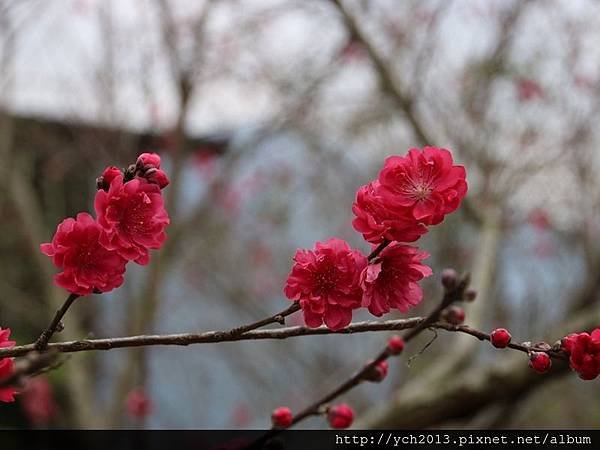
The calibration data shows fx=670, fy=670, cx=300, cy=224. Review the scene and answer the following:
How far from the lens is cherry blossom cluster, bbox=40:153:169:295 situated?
2.59 feet

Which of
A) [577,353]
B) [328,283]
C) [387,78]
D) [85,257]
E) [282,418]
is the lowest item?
[577,353]

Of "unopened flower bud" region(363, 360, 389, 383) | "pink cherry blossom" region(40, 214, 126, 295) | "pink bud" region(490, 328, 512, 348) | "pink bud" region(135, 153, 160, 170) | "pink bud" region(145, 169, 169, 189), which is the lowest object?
"pink bud" region(490, 328, 512, 348)

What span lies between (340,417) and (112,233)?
49cm

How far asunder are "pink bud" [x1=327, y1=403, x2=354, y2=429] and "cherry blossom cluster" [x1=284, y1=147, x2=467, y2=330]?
30cm

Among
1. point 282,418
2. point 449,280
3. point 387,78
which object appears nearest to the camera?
point 449,280

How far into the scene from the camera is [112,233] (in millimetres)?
790

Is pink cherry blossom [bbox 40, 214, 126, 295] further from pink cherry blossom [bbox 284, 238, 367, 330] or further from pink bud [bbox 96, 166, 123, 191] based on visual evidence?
pink cherry blossom [bbox 284, 238, 367, 330]

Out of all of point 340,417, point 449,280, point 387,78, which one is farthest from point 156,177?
point 387,78

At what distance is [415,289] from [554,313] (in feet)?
14.9

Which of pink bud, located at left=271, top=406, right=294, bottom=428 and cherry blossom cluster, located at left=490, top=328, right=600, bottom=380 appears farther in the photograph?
pink bud, located at left=271, top=406, right=294, bottom=428

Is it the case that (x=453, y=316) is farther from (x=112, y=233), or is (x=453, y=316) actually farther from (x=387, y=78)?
(x=387, y=78)

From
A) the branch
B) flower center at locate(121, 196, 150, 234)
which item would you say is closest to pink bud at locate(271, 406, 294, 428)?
flower center at locate(121, 196, 150, 234)

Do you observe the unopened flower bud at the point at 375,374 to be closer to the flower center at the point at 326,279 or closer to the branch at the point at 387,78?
the flower center at the point at 326,279

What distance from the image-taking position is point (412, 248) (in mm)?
825
